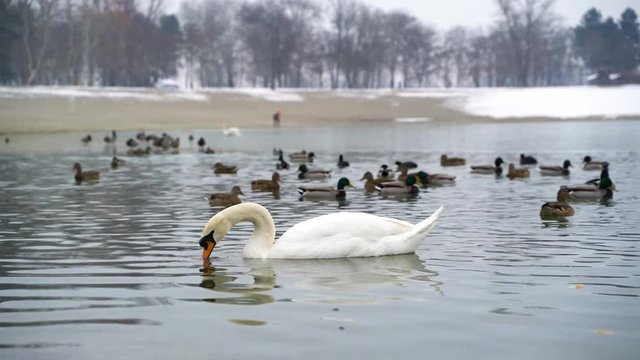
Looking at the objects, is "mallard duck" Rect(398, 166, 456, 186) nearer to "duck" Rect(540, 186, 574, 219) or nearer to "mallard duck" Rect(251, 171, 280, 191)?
"mallard duck" Rect(251, 171, 280, 191)

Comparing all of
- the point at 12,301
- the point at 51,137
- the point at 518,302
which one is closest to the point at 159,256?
the point at 12,301

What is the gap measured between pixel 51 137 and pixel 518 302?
50.2 meters

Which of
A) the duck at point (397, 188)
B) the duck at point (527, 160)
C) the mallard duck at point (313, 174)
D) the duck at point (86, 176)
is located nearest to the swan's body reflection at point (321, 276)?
the duck at point (397, 188)

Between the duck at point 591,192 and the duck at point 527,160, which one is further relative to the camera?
the duck at point 527,160

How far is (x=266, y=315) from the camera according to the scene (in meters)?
8.55

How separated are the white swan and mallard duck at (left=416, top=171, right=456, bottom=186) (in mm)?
12440

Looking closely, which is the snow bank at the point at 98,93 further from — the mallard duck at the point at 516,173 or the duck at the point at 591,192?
the duck at the point at 591,192

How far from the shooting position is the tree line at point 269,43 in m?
97.5

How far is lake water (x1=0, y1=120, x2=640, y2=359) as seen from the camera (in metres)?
7.52

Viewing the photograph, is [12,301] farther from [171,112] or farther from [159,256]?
[171,112]

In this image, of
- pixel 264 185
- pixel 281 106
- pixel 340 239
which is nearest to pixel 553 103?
pixel 281 106

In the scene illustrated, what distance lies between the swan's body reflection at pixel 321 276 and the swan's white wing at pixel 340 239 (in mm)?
95

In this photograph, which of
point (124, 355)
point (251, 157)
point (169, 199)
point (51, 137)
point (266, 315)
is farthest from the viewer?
→ point (51, 137)

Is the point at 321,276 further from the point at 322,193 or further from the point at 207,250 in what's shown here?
the point at 322,193
